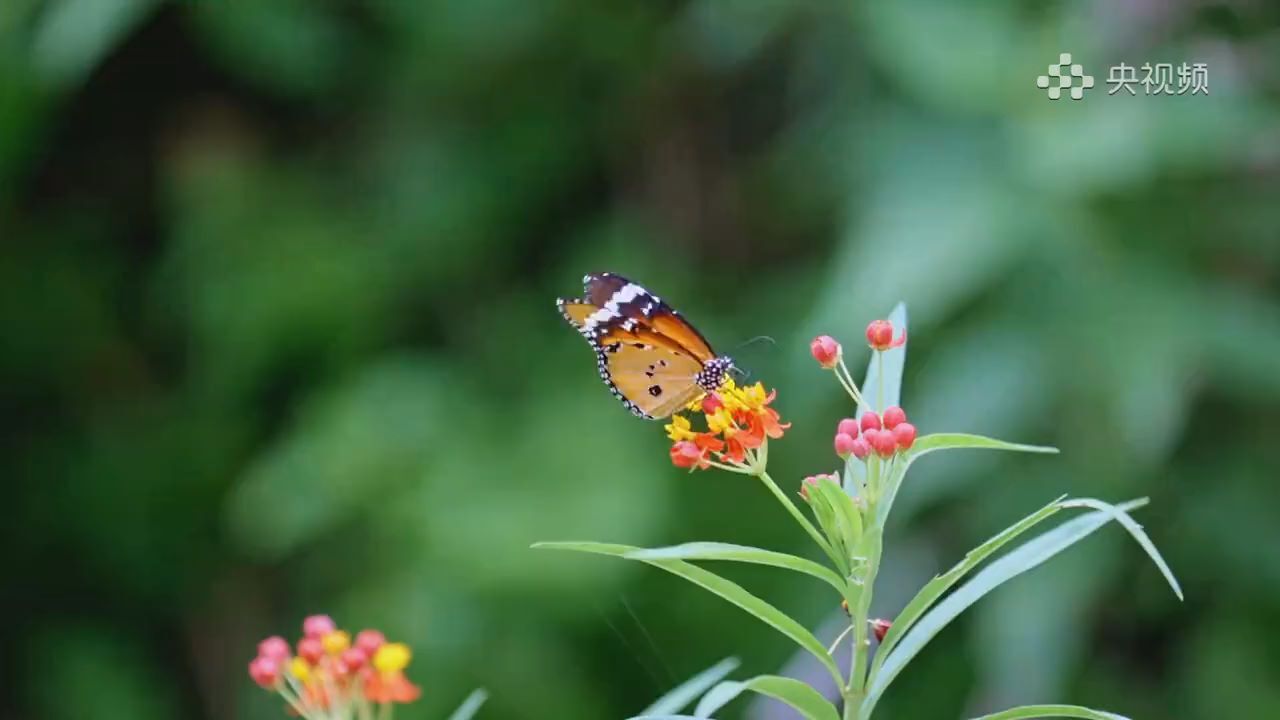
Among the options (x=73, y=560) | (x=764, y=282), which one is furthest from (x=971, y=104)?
(x=73, y=560)

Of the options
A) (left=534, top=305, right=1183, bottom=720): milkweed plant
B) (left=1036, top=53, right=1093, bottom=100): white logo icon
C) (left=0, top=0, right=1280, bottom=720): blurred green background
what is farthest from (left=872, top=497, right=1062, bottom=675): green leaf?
(left=1036, top=53, right=1093, bottom=100): white logo icon

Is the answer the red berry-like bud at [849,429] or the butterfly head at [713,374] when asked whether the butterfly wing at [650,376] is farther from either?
the red berry-like bud at [849,429]

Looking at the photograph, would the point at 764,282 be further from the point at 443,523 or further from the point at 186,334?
the point at 186,334

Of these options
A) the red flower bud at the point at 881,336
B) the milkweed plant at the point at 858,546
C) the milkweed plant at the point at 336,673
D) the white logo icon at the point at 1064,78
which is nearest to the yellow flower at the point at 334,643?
the milkweed plant at the point at 336,673

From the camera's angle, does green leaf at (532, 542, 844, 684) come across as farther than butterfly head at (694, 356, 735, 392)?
No

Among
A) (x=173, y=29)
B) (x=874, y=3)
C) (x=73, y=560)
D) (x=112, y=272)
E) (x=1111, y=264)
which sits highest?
(x=173, y=29)

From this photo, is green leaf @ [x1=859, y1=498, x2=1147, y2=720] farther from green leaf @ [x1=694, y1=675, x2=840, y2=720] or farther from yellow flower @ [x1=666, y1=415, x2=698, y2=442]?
yellow flower @ [x1=666, y1=415, x2=698, y2=442]

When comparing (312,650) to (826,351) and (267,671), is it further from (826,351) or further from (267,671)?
(826,351)
